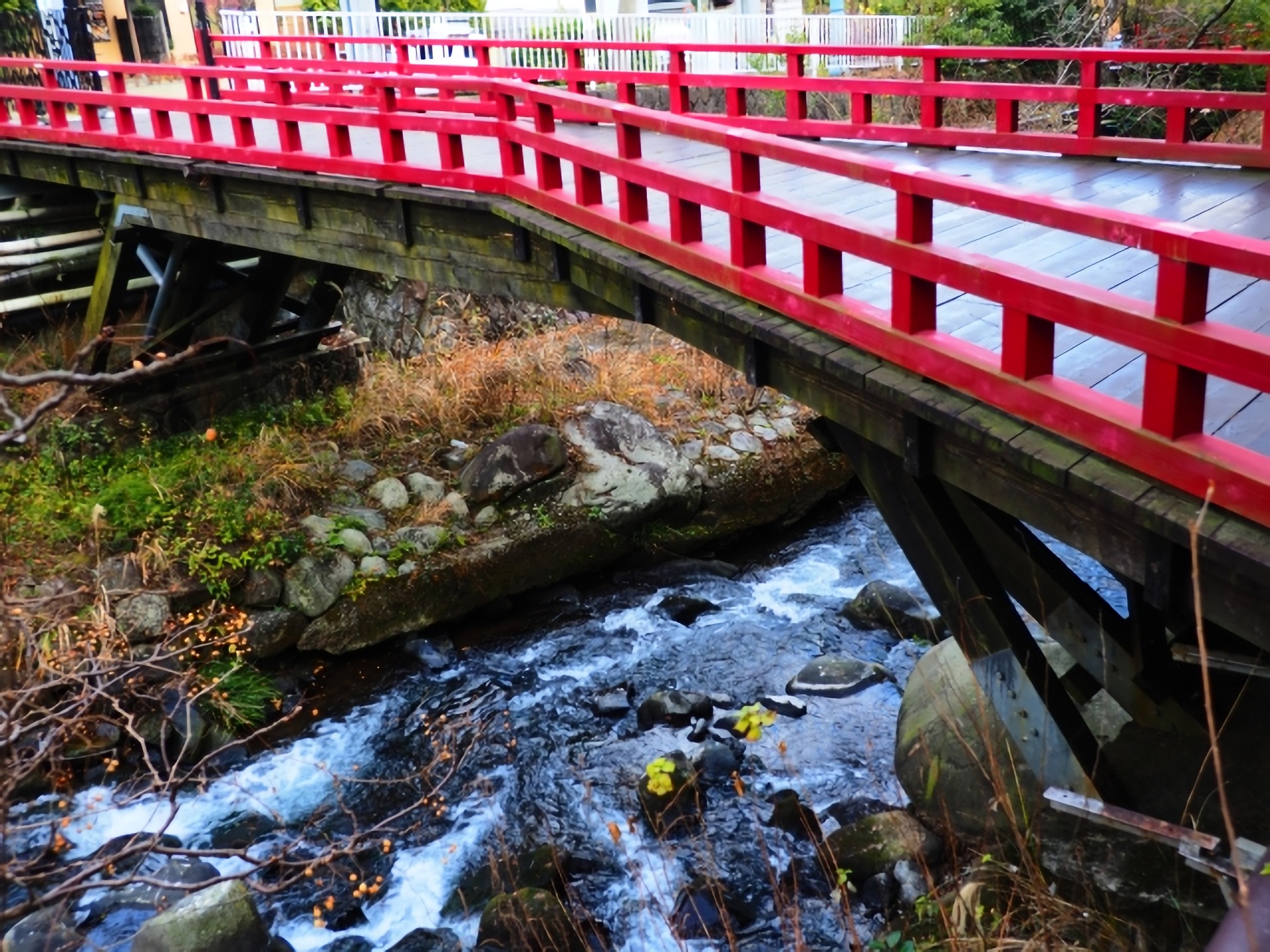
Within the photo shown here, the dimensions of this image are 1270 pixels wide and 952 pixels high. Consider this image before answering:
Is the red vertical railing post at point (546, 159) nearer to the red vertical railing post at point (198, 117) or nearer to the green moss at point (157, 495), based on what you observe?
the red vertical railing post at point (198, 117)

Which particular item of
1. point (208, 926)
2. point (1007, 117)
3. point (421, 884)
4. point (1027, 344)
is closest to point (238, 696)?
point (421, 884)

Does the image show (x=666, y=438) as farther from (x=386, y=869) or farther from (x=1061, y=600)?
(x=1061, y=600)

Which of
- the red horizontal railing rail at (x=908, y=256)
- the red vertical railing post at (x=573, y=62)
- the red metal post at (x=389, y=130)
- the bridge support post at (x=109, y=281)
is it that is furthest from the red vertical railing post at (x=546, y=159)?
the bridge support post at (x=109, y=281)

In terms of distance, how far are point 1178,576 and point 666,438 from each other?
7423mm

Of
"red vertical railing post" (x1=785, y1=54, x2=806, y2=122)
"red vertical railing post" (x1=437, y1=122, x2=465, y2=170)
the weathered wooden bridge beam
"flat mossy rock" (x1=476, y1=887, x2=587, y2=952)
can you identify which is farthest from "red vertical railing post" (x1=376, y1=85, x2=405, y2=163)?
"flat mossy rock" (x1=476, y1=887, x2=587, y2=952)

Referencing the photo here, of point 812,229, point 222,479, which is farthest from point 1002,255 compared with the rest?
point 222,479

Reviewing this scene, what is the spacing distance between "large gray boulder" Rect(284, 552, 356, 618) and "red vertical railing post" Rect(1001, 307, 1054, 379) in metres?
6.40

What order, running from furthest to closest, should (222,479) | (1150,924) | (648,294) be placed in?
1. (222,479)
2. (648,294)
3. (1150,924)

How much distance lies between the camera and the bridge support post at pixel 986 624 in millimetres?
4852

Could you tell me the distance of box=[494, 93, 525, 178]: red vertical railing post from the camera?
6.95 metres

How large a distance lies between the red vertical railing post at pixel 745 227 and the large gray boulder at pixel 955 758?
7.51ft

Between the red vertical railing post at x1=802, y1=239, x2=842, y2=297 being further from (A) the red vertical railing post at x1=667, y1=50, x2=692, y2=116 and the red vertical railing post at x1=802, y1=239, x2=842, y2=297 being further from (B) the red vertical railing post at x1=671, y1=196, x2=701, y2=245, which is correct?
(A) the red vertical railing post at x1=667, y1=50, x2=692, y2=116

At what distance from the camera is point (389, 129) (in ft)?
24.8

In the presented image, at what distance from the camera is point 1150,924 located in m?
4.74
